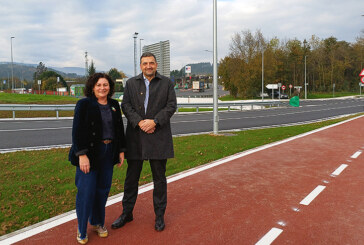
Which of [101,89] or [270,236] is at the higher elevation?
[101,89]

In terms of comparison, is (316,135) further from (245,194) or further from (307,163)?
(245,194)

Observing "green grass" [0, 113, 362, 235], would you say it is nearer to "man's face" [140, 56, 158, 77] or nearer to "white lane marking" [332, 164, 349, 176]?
"man's face" [140, 56, 158, 77]

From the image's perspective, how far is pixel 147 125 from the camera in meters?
3.46

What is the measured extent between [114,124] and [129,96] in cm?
43

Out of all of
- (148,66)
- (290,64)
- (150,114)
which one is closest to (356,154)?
(150,114)

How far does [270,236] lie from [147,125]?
1.84 m

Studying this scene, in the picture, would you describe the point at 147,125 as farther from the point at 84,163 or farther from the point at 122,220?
the point at 122,220

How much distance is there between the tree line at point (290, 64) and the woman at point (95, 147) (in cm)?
4184

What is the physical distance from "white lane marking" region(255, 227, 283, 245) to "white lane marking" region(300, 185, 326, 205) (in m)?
1.10

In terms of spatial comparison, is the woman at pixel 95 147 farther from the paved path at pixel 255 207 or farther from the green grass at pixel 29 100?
the green grass at pixel 29 100

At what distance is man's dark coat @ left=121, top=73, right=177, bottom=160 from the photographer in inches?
141

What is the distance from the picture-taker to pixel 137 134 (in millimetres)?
3637

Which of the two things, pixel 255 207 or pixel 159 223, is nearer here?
pixel 159 223

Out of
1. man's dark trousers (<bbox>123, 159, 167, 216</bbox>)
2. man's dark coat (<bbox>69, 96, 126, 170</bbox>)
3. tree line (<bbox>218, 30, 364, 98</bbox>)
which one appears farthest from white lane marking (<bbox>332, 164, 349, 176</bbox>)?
tree line (<bbox>218, 30, 364, 98</bbox>)
